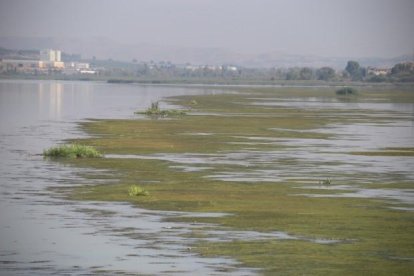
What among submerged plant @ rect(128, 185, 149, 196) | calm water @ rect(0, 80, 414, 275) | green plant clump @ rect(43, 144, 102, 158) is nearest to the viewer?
calm water @ rect(0, 80, 414, 275)

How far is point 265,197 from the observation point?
26.8 meters

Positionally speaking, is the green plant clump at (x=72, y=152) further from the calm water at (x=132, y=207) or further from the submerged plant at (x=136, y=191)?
the submerged plant at (x=136, y=191)

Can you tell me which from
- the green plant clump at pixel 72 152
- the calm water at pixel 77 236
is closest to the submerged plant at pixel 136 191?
the calm water at pixel 77 236

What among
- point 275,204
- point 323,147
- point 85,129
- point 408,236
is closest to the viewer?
point 408,236

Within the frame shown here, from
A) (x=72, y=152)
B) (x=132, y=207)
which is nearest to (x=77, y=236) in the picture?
(x=132, y=207)

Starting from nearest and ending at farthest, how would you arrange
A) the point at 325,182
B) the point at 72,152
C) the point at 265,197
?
1. the point at 265,197
2. the point at 325,182
3. the point at 72,152

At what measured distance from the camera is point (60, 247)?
19.7 meters

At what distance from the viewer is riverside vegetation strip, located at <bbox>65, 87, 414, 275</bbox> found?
62.4 feet

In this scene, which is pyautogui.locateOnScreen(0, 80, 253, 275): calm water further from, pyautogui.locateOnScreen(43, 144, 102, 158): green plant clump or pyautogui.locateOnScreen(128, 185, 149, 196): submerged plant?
pyautogui.locateOnScreen(43, 144, 102, 158): green plant clump

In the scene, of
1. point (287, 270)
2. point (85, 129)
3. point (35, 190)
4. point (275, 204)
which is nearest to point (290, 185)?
point (275, 204)

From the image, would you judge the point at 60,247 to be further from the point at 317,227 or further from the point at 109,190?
the point at 109,190

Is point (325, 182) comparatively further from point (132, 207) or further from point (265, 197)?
point (132, 207)

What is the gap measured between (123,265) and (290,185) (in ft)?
39.2

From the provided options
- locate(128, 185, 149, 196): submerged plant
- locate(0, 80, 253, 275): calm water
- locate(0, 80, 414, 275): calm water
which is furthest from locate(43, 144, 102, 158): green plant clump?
locate(128, 185, 149, 196): submerged plant
